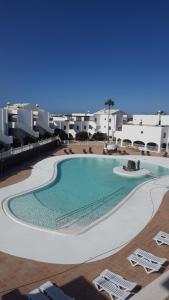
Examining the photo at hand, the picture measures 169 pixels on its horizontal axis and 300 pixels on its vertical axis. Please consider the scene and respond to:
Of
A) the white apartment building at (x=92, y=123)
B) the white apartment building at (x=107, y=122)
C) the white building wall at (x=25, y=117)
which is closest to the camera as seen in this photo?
the white building wall at (x=25, y=117)

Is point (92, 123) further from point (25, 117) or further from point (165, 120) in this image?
point (25, 117)

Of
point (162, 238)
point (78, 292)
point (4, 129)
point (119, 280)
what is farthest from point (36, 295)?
point (4, 129)

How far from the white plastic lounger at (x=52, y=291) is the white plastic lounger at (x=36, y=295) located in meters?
0.13

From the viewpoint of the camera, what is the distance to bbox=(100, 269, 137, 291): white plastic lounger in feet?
26.3

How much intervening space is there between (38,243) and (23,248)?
0.76 metres

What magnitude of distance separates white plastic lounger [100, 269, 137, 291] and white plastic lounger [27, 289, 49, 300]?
2.28 metres

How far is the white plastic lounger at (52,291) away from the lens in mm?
7457

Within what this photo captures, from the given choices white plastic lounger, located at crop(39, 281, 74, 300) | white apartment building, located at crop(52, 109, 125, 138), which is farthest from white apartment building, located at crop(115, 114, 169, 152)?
white plastic lounger, located at crop(39, 281, 74, 300)

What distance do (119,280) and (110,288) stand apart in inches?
19.7

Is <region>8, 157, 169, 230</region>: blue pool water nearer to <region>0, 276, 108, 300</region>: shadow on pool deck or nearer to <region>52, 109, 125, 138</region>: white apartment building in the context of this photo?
<region>0, 276, 108, 300</region>: shadow on pool deck

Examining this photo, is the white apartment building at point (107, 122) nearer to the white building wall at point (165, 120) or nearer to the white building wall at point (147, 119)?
the white building wall at point (147, 119)

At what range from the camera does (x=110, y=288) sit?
8016 mm

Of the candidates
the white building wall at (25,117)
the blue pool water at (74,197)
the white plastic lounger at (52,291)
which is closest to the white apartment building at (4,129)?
the white building wall at (25,117)

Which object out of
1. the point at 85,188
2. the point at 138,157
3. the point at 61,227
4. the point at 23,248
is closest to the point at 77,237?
the point at 61,227
